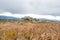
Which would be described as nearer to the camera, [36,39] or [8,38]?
[36,39]

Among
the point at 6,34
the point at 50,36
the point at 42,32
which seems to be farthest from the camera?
the point at 6,34

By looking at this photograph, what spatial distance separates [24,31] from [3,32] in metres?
0.83

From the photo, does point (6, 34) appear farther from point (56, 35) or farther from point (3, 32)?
point (56, 35)

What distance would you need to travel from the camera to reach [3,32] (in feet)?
24.4

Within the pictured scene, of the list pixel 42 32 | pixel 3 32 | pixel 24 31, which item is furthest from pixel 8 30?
pixel 42 32

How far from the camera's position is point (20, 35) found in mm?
6910

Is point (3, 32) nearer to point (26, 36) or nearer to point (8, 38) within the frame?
point (8, 38)

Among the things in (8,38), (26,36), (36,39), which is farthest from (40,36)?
(8,38)

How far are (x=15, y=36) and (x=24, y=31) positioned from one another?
0.36m

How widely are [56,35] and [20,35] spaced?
4.25 ft

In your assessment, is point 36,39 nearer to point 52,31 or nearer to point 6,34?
point 52,31

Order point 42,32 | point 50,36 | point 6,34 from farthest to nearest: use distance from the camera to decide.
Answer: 1. point 6,34
2. point 42,32
3. point 50,36

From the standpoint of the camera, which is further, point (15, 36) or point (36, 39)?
point (15, 36)

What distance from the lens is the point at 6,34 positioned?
287 inches
